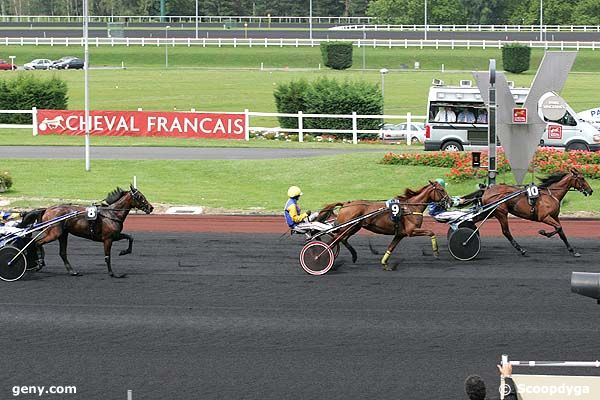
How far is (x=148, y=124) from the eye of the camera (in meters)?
37.7

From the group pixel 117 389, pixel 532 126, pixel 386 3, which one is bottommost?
pixel 117 389

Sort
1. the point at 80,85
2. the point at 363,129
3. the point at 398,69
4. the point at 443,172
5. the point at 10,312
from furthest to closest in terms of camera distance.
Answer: the point at 398,69 → the point at 80,85 → the point at 363,129 → the point at 443,172 → the point at 10,312

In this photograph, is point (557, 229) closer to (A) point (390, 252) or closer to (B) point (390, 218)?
(A) point (390, 252)

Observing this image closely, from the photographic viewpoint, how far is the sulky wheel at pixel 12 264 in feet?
51.5

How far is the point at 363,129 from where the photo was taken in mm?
38188

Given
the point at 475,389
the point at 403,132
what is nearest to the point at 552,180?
the point at 475,389

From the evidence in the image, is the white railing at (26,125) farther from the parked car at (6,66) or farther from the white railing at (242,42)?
the white railing at (242,42)

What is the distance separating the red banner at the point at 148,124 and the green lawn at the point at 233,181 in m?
7.88

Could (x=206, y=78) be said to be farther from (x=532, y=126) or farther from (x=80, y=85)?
(x=532, y=126)

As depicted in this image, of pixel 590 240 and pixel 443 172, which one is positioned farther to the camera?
pixel 443 172

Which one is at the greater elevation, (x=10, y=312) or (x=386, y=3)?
(x=386, y=3)

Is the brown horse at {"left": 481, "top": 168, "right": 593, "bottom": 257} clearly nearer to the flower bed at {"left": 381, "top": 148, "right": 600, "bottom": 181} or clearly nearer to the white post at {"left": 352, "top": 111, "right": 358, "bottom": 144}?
the flower bed at {"left": 381, "top": 148, "right": 600, "bottom": 181}

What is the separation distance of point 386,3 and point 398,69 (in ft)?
93.5

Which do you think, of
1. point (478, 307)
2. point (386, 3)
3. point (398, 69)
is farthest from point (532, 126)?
point (386, 3)
